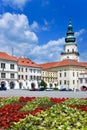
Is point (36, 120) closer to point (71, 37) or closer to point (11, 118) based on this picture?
point (11, 118)

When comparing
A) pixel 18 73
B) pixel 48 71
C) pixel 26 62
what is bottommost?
pixel 18 73

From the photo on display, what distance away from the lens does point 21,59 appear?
329ft

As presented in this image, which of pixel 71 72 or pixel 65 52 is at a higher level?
pixel 65 52

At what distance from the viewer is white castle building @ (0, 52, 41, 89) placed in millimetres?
82875

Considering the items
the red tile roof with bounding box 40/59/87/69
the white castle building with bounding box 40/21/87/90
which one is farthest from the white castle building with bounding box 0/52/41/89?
the red tile roof with bounding box 40/59/87/69

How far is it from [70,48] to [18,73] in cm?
4735

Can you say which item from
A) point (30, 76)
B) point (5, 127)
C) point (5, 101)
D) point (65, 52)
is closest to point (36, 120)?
point (5, 127)

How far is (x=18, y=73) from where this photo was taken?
94000 millimetres

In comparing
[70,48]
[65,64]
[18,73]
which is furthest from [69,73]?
[70,48]

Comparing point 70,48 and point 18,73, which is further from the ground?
point 70,48

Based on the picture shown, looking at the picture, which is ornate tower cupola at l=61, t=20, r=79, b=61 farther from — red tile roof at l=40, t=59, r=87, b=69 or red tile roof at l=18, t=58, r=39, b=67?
red tile roof at l=18, t=58, r=39, b=67

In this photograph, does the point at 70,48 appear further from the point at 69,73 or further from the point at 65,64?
the point at 69,73

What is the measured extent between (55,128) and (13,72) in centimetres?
7827

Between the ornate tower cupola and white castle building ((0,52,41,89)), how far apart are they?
115ft
